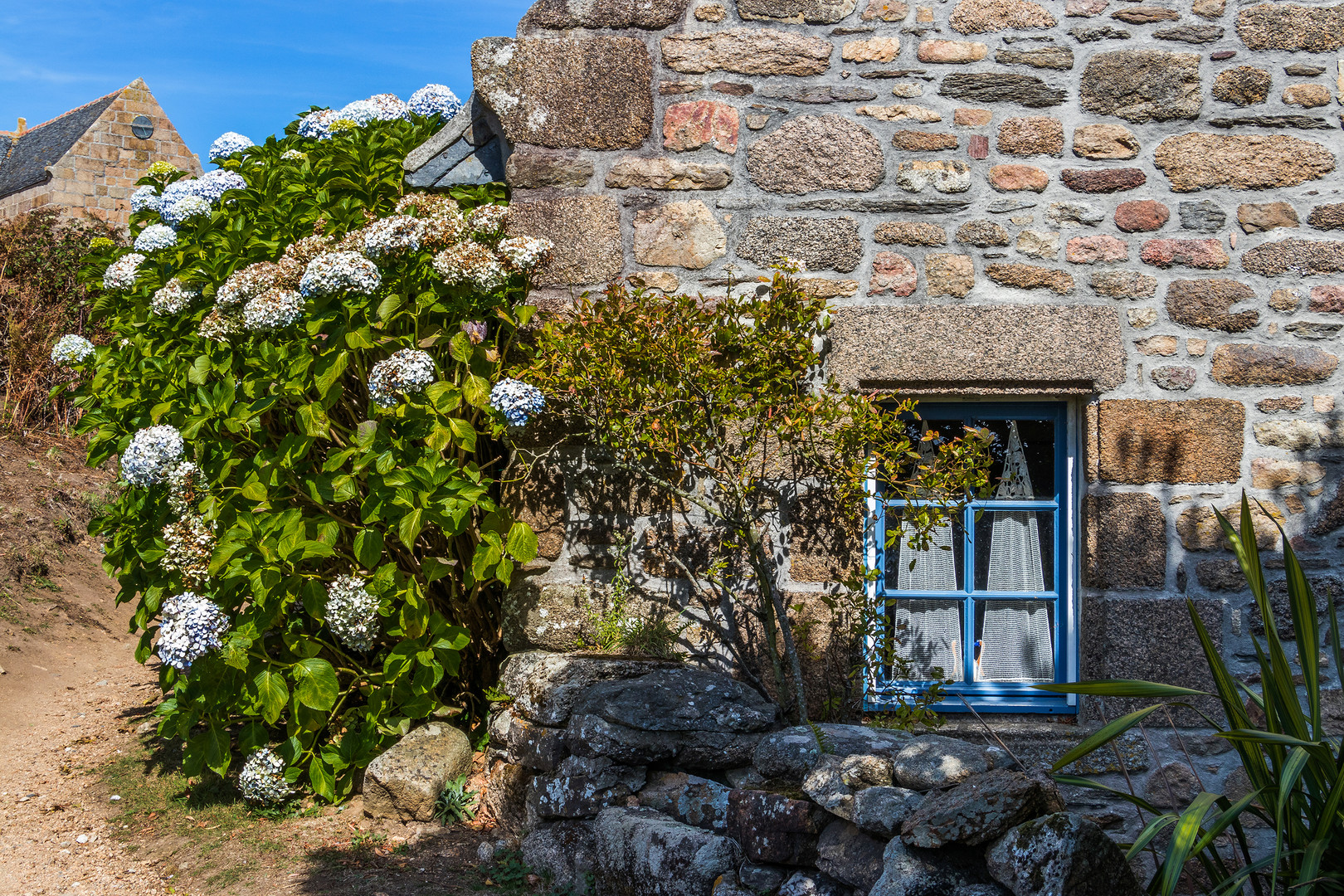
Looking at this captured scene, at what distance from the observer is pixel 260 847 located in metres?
3.59

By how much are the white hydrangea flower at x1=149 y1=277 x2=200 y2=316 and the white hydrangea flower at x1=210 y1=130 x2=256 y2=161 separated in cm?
120

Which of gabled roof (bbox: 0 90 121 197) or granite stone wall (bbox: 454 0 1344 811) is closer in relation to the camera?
granite stone wall (bbox: 454 0 1344 811)

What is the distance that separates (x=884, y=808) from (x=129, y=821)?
3181 millimetres

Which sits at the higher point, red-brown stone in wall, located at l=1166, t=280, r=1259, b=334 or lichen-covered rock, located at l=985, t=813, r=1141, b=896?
red-brown stone in wall, located at l=1166, t=280, r=1259, b=334

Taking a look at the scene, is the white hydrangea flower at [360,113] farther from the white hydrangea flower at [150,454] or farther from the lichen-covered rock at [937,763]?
the lichen-covered rock at [937,763]

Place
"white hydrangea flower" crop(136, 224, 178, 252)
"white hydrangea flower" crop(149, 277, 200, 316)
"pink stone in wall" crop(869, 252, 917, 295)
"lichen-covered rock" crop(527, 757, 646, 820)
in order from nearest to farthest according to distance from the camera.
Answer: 1. "lichen-covered rock" crop(527, 757, 646, 820)
2. "pink stone in wall" crop(869, 252, 917, 295)
3. "white hydrangea flower" crop(149, 277, 200, 316)
4. "white hydrangea flower" crop(136, 224, 178, 252)

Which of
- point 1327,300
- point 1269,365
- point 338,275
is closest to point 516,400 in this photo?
point 338,275

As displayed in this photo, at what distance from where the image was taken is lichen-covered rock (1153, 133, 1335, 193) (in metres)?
3.58

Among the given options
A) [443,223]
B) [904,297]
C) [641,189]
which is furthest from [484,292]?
[904,297]

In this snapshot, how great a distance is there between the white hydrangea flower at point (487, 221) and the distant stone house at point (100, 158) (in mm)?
14129

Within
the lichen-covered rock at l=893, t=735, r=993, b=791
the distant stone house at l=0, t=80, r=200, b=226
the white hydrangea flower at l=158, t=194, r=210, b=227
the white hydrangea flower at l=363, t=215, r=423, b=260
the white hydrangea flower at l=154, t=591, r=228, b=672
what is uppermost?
the distant stone house at l=0, t=80, r=200, b=226

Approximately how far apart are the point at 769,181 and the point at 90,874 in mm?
3533

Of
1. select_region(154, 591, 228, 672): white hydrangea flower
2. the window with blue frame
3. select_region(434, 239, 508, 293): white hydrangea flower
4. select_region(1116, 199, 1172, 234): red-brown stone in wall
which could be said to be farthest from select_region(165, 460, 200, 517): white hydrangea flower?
select_region(1116, 199, 1172, 234): red-brown stone in wall

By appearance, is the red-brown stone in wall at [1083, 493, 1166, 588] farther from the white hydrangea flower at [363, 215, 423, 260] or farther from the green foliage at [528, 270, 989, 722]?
the white hydrangea flower at [363, 215, 423, 260]
